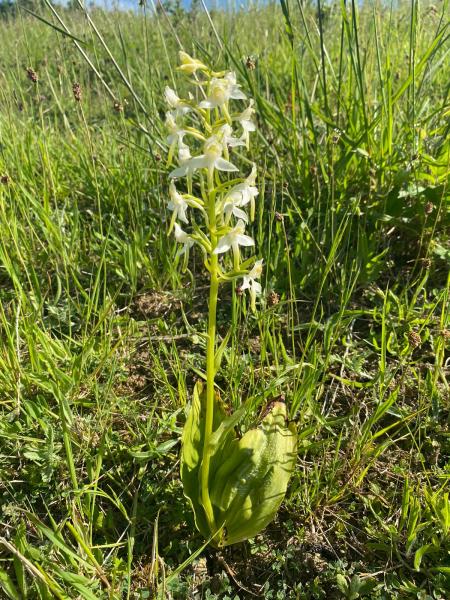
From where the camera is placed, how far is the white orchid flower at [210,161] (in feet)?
2.92

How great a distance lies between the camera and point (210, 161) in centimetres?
92

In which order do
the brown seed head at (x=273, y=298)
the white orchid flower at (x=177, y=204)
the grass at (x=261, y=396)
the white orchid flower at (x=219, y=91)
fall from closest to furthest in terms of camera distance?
1. the white orchid flower at (x=219, y=91)
2. the white orchid flower at (x=177, y=204)
3. the grass at (x=261, y=396)
4. the brown seed head at (x=273, y=298)

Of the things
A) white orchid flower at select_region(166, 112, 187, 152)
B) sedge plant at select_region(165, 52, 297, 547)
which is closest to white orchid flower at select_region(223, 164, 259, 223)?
sedge plant at select_region(165, 52, 297, 547)

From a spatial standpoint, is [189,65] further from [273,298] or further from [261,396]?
[261,396]

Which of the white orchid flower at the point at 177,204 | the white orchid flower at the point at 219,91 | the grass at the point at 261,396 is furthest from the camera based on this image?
the grass at the point at 261,396

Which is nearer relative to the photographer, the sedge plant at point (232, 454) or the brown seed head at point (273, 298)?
the sedge plant at point (232, 454)

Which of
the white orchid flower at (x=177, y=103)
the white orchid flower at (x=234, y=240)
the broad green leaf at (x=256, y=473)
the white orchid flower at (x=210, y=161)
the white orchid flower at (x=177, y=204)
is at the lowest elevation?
the broad green leaf at (x=256, y=473)

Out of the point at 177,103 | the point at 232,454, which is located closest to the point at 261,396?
the point at 232,454

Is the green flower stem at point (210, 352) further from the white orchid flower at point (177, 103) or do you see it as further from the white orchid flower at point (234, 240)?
the white orchid flower at point (177, 103)

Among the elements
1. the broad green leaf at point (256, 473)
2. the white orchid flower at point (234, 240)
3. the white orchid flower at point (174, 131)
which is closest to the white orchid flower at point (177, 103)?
the white orchid flower at point (174, 131)

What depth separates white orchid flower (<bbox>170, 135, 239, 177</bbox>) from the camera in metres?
0.89

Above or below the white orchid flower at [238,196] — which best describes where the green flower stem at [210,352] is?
below

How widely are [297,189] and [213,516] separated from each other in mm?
1445

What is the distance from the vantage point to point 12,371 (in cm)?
144
